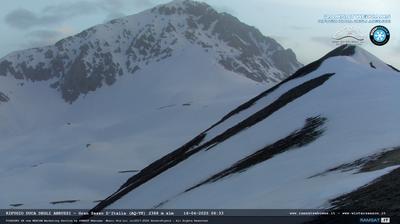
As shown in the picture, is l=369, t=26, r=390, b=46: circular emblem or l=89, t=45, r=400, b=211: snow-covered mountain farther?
l=369, t=26, r=390, b=46: circular emblem

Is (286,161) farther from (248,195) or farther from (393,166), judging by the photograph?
(393,166)

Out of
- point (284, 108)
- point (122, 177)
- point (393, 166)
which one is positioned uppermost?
point (122, 177)

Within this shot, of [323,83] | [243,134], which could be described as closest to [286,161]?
[243,134]

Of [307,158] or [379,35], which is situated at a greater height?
[379,35]

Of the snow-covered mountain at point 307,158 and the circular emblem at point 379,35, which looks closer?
the snow-covered mountain at point 307,158
